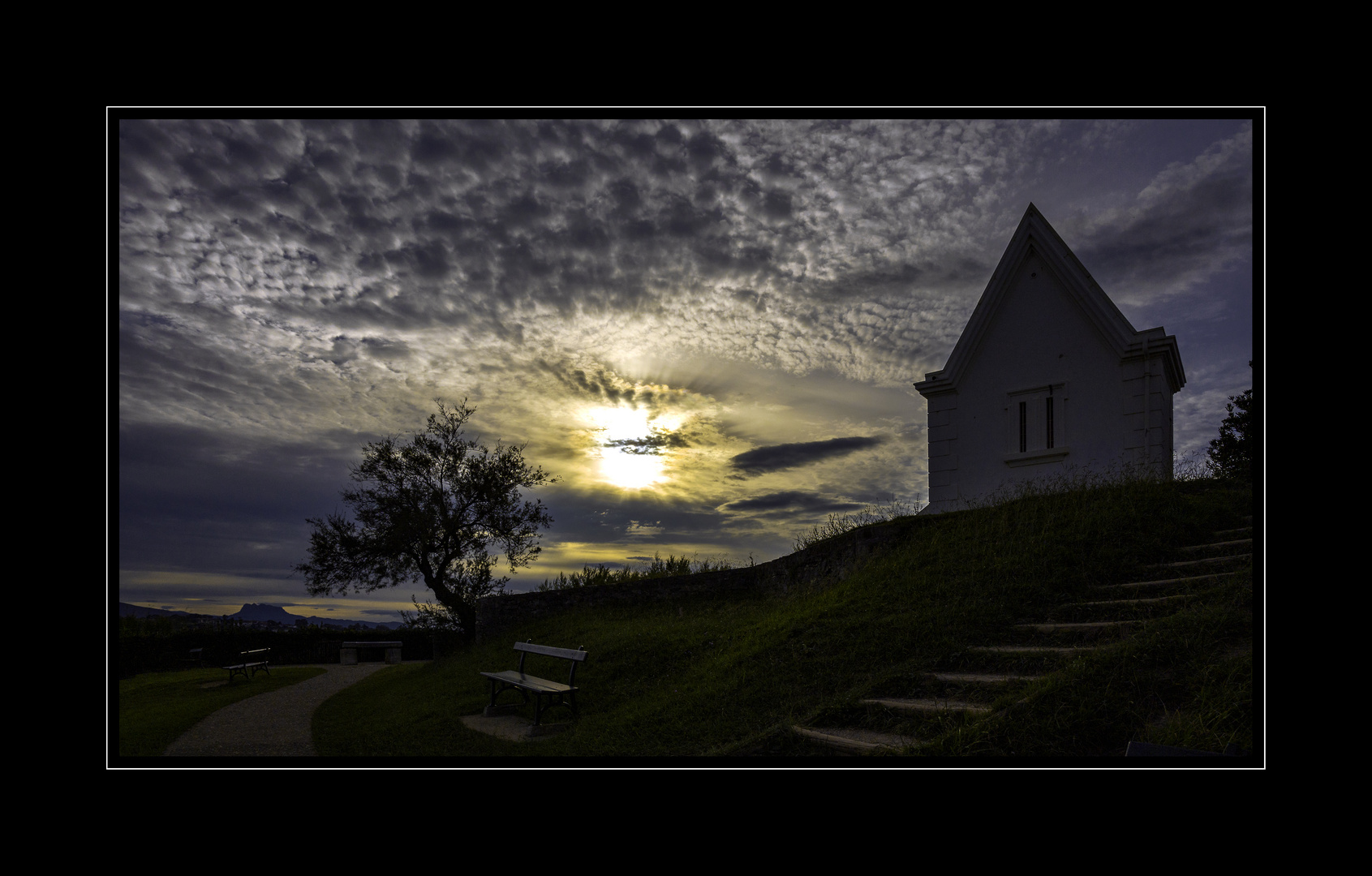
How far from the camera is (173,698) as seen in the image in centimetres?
1212

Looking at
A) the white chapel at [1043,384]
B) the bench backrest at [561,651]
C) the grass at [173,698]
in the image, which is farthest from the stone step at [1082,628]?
the grass at [173,698]

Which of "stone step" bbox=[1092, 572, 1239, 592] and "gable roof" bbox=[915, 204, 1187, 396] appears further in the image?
"gable roof" bbox=[915, 204, 1187, 396]

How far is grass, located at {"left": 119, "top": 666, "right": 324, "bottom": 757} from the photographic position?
8234 millimetres

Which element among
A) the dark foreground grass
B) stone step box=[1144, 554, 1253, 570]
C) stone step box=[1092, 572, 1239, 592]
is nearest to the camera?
the dark foreground grass

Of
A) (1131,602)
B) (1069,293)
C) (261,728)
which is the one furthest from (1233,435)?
(261,728)

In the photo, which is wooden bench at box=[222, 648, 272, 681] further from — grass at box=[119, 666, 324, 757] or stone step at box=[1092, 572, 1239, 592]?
stone step at box=[1092, 572, 1239, 592]

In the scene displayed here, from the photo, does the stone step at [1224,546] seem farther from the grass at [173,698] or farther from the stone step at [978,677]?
the grass at [173,698]

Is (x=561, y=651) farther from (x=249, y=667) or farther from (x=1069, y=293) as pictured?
(x=1069, y=293)


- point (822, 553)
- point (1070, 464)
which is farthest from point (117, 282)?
point (1070, 464)

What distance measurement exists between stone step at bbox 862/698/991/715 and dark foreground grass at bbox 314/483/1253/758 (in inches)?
10.8

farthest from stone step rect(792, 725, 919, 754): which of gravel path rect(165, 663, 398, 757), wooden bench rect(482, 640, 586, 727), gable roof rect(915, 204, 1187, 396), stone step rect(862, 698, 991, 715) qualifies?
gable roof rect(915, 204, 1187, 396)

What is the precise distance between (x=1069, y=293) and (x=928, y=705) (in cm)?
1160
